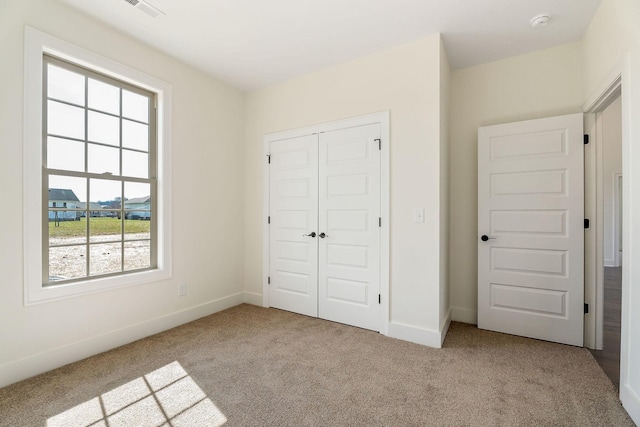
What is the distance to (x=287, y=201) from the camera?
3.66 m

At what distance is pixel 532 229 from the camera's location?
2.90 meters

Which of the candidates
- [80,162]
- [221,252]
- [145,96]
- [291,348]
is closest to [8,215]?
[80,162]

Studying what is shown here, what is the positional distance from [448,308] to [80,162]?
3916mm

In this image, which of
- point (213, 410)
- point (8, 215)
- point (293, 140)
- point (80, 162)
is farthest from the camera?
point (293, 140)

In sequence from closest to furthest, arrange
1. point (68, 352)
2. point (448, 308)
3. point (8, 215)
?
point (8, 215), point (68, 352), point (448, 308)

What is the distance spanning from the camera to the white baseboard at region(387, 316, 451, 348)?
2.68 metres

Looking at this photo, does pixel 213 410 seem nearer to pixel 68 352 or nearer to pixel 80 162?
pixel 68 352

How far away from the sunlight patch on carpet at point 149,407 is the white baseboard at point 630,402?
239 centimetres

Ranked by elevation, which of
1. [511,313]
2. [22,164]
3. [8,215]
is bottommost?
[511,313]

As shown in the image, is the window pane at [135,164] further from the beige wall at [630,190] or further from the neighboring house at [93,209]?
the beige wall at [630,190]

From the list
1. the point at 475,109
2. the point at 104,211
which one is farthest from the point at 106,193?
the point at 475,109

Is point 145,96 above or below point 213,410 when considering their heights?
above

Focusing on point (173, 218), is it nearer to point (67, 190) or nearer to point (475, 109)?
point (67, 190)

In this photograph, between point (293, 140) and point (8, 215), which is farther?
point (293, 140)
